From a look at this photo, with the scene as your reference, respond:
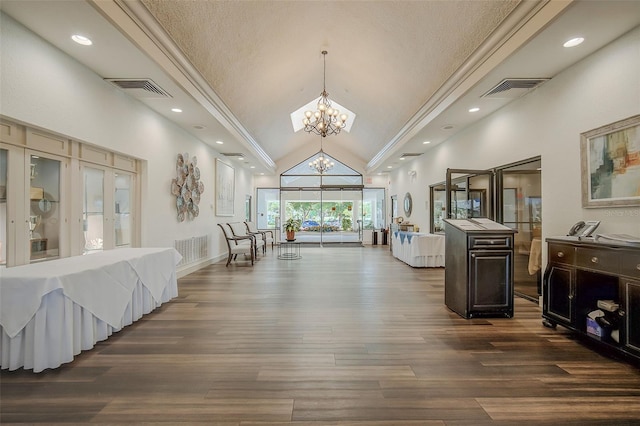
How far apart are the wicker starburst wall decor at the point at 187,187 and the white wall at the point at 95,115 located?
0.13 meters

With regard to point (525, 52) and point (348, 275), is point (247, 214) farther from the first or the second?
point (525, 52)

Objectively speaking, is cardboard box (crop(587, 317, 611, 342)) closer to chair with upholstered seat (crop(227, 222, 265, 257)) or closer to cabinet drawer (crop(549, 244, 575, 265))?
cabinet drawer (crop(549, 244, 575, 265))

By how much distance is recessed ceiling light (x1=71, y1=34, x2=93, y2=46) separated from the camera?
9.25ft

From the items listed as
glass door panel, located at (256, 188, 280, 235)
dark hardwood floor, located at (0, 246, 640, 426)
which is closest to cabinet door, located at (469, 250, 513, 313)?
dark hardwood floor, located at (0, 246, 640, 426)

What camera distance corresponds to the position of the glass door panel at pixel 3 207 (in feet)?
8.96

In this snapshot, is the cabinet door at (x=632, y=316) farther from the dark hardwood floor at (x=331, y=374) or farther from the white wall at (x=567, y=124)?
the white wall at (x=567, y=124)

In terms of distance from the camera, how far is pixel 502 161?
472 centimetres

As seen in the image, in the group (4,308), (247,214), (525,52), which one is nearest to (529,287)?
(525,52)

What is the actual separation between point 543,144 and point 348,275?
3859mm

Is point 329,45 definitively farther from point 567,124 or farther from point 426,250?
point 426,250

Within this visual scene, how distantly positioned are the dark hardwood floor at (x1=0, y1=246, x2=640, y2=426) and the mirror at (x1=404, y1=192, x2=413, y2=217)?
589 centimetres

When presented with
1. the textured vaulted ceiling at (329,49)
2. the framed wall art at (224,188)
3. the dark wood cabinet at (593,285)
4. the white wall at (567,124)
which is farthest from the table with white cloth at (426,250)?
the framed wall art at (224,188)

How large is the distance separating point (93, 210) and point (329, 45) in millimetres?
4842

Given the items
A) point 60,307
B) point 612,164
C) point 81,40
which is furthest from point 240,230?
point 612,164
